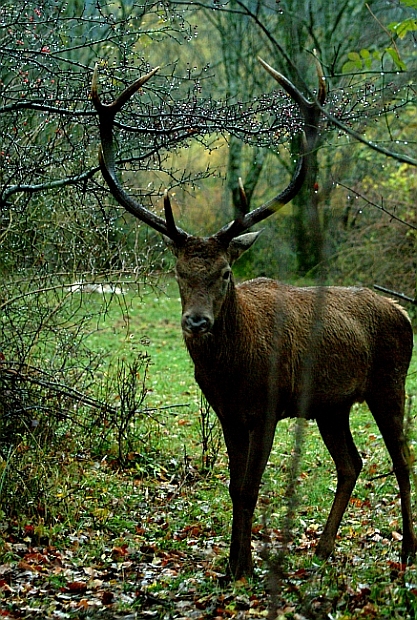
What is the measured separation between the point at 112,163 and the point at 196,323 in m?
1.71

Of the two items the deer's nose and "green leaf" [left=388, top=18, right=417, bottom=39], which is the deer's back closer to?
the deer's nose

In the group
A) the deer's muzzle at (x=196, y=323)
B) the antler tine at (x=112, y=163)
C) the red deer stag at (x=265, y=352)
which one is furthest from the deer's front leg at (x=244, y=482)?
the antler tine at (x=112, y=163)

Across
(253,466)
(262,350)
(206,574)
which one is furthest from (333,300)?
(206,574)

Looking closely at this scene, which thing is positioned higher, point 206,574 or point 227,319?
point 227,319

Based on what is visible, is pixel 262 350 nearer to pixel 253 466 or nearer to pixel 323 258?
pixel 253 466

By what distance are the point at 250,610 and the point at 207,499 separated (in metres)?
2.76

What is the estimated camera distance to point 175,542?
283 inches

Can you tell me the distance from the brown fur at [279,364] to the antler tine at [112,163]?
0.84ft

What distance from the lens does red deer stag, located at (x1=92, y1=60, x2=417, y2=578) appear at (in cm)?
634

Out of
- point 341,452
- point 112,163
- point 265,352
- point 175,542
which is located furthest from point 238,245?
point 175,542

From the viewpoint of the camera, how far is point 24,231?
888 centimetres

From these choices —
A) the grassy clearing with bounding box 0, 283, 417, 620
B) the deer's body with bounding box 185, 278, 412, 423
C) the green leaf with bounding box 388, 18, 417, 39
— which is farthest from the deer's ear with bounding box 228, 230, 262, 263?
the green leaf with bounding box 388, 18, 417, 39

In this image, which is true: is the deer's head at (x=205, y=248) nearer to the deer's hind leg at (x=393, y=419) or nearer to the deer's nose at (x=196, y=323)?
the deer's nose at (x=196, y=323)

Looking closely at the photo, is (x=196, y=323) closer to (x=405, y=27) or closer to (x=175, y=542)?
(x=175, y=542)
